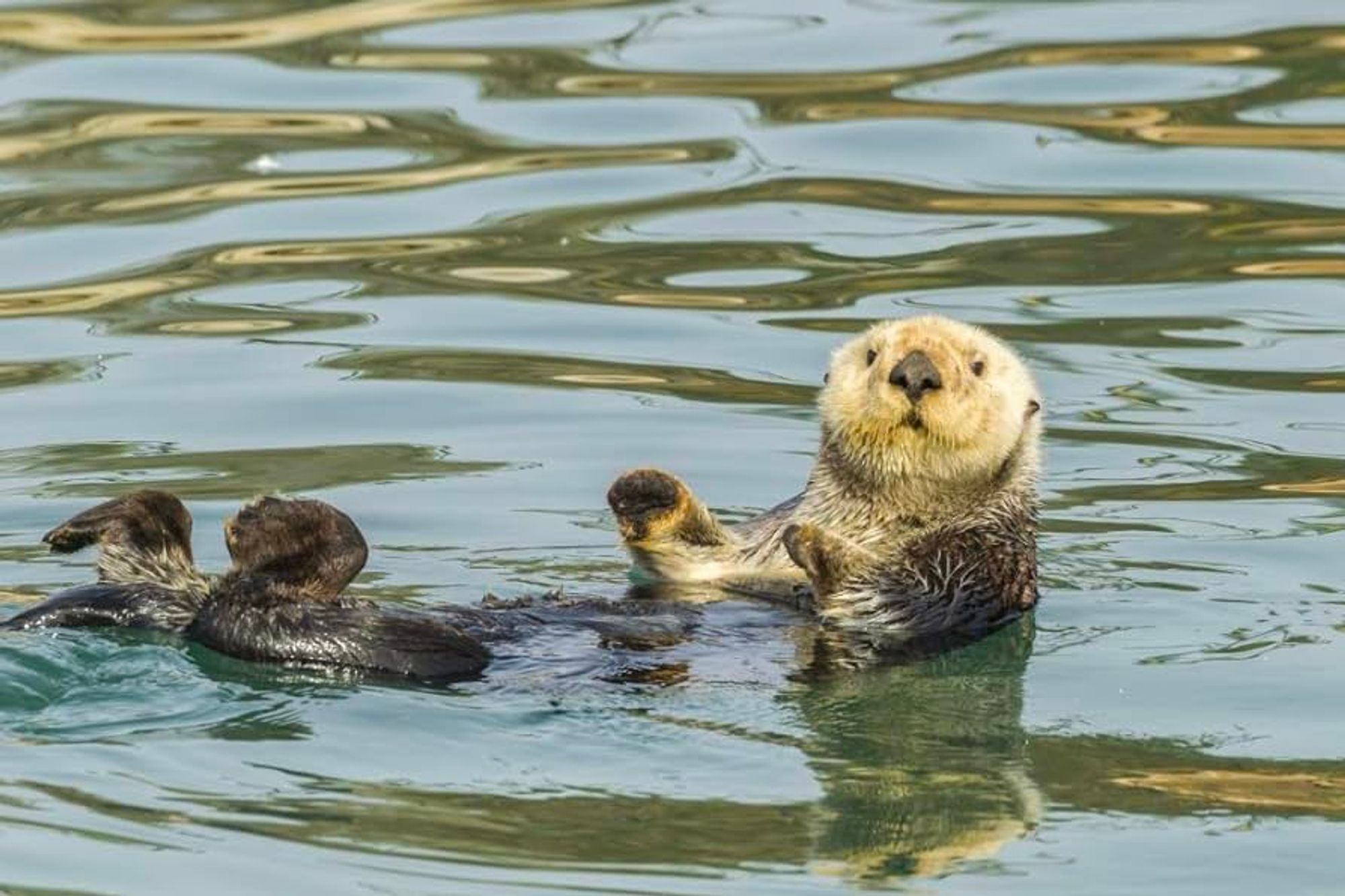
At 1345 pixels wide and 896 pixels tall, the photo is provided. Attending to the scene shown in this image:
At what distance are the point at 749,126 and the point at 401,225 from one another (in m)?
2.00

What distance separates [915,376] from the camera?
6395 mm

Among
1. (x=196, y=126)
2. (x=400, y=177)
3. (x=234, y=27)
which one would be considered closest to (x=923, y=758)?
(x=400, y=177)

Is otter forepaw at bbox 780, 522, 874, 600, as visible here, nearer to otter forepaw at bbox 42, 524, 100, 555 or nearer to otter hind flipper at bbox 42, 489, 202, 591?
otter hind flipper at bbox 42, 489, 202, 591

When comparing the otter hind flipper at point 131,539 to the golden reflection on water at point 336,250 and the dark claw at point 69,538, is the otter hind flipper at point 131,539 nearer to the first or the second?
the dark claw at point 69,538

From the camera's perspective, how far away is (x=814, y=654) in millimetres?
6223

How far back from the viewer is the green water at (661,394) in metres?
5.24

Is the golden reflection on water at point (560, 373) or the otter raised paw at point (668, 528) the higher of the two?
the golden reflection on water at point (560, 373)

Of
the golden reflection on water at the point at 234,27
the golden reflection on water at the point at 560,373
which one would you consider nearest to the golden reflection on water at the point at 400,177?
the golden reflection on water at the point at 234,27

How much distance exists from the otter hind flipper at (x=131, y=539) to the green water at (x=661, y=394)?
0.73 ft

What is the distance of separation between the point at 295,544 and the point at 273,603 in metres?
0.13

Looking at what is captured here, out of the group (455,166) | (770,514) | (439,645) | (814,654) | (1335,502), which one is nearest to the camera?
(439,645)

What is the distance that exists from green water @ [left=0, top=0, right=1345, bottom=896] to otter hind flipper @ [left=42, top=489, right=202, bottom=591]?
223mm

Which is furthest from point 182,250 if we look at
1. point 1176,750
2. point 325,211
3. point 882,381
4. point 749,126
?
point 1176,750

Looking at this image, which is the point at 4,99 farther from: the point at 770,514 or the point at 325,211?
the point at 770,514
